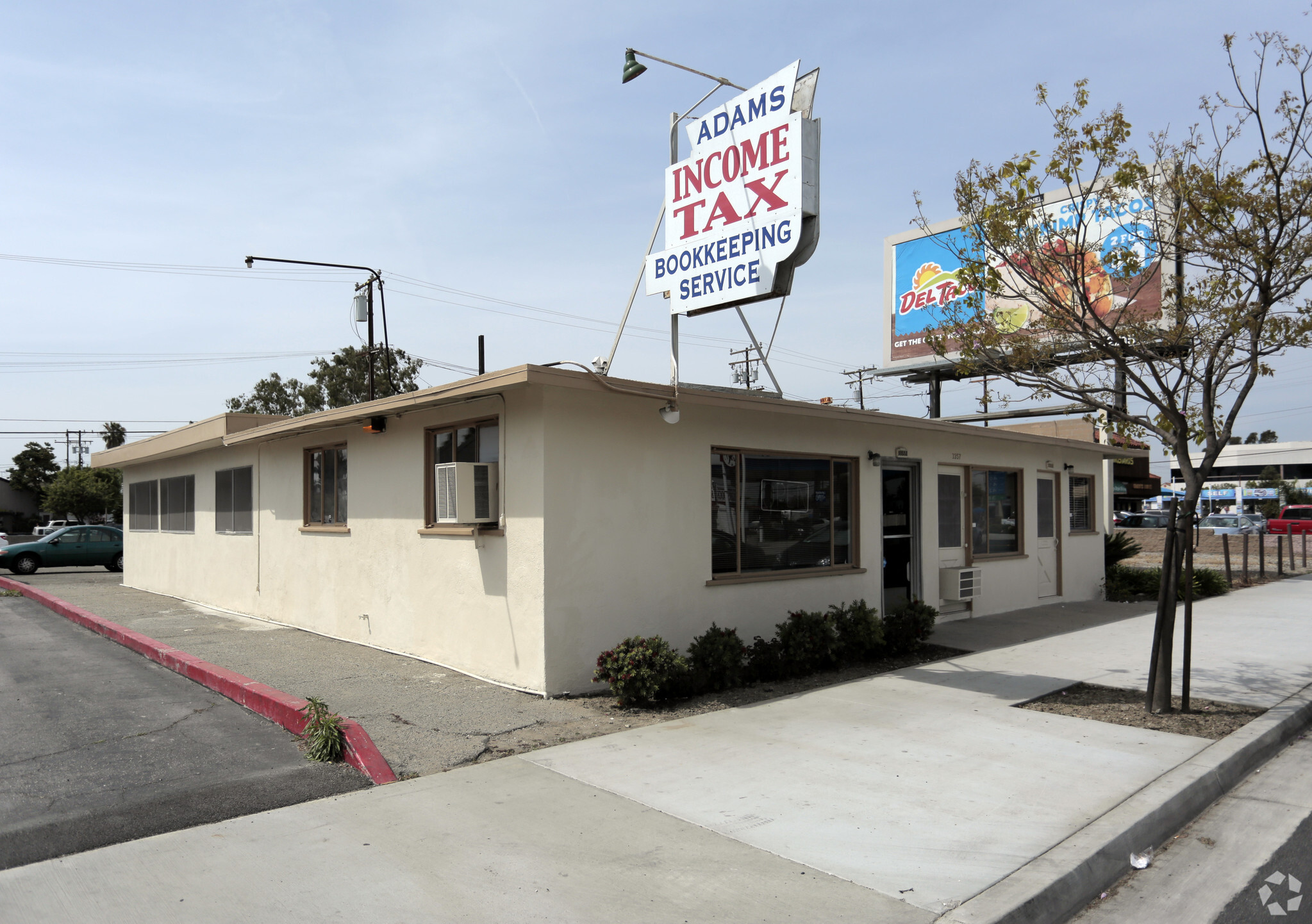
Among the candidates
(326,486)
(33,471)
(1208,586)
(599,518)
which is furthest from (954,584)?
(33,471)

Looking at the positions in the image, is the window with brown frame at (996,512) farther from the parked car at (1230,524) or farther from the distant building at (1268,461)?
the distant building at (1268,461)

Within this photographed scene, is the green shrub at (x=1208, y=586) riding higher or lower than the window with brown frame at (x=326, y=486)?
lower

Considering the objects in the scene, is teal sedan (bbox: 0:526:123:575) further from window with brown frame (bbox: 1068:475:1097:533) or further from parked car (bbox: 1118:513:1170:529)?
parked car (bbox: 1118:513:1170:529)

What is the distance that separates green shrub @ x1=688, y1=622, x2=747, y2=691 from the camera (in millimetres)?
8219

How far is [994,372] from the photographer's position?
8672 millimetres

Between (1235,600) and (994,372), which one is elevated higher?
(994,372)

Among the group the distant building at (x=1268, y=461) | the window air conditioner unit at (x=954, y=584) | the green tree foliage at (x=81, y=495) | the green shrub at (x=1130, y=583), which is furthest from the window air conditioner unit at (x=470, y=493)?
the distant building at (x=1268, y=461)

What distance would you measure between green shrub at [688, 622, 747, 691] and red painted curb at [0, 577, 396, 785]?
2985mm

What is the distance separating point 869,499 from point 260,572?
899 centimetres

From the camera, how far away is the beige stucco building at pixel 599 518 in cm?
812

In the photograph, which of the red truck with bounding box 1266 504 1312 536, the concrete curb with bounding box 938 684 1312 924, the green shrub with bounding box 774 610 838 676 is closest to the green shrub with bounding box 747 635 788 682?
the green shrub with bounding box 774 610 838 676

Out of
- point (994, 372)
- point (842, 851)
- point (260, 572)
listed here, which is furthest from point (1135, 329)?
point (260, 572)

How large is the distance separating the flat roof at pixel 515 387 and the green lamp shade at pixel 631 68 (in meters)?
2.86

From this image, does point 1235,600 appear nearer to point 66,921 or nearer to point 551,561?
point 551,561
